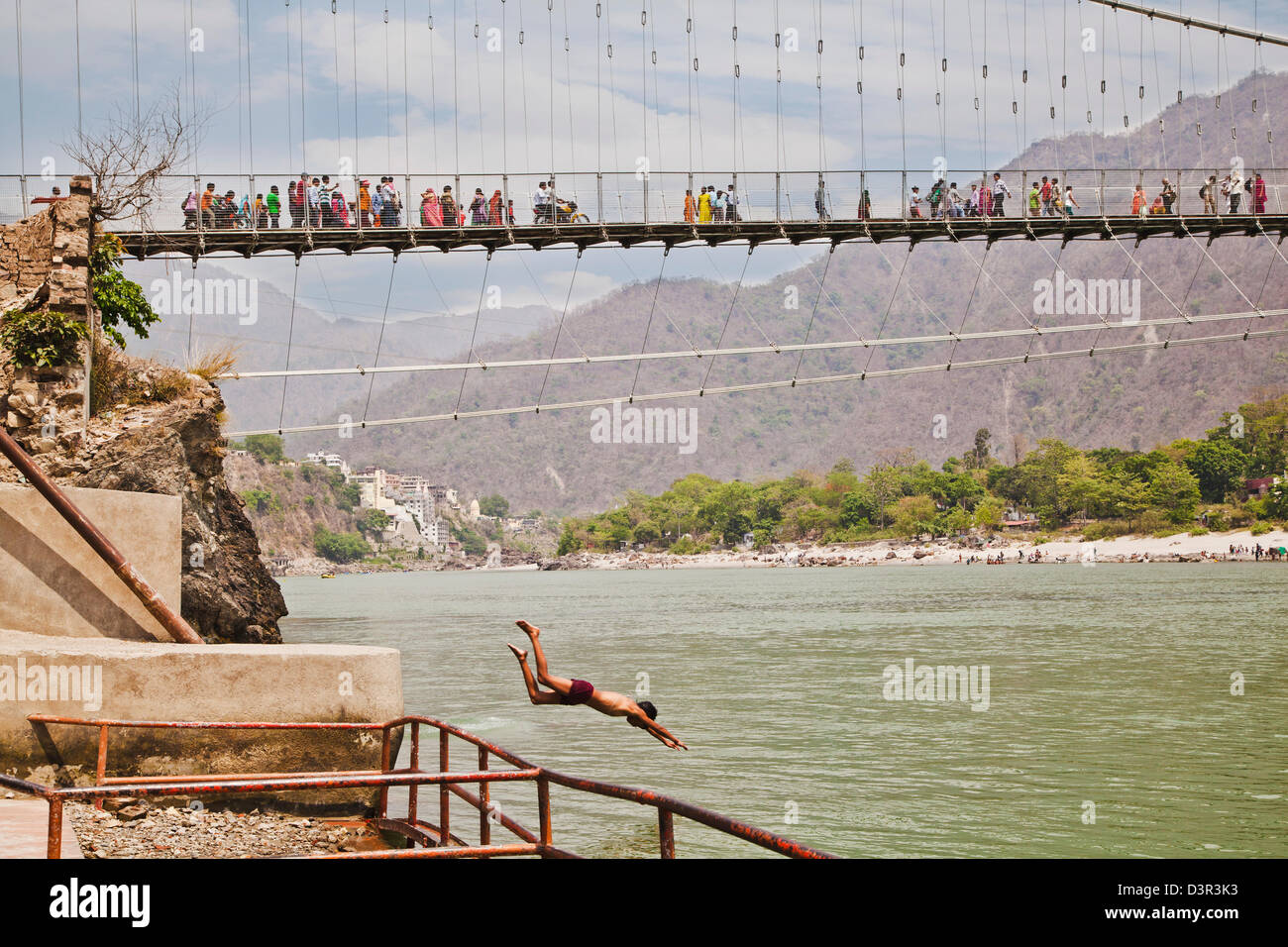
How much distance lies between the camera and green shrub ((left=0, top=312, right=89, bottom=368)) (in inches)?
830

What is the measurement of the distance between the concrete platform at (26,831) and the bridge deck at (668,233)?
94.7 feet

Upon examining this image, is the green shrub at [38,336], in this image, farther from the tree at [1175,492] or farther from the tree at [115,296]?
the tree at [1175,492]

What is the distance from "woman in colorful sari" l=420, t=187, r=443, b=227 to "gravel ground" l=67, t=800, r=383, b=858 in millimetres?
27366

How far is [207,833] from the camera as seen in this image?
434 inches

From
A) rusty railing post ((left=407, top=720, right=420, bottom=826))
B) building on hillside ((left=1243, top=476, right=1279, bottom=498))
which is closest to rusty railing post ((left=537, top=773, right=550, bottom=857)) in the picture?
rusty railing post ((left=407, top=720, right=420, bottom=826))

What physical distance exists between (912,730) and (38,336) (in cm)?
1810

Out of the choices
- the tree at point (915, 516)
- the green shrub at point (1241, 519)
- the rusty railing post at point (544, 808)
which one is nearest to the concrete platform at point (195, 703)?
the rusty railing post at point (544, 808)

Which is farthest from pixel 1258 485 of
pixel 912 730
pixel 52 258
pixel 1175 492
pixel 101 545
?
pixel 101 545

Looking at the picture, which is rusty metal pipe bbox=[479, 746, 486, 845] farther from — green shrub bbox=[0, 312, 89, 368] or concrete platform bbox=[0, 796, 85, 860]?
green shrub bbox=[0, 312, 89, 368]

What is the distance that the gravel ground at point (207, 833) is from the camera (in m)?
10.0

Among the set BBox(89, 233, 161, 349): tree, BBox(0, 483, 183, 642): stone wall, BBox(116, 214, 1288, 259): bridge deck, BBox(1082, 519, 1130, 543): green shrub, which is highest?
BBox(116, 214, 1288, 259): bridge deck

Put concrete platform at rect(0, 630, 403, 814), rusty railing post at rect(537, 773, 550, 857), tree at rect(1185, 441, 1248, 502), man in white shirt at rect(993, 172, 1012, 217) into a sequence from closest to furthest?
rusty railing post at rect(537, 773, 550, 857), concrete platform at rect(0, 630, 403, 814), man in white shirt at rect(993, 172, 1012, 217), tree at rect(1185, 441, 1248, 502)
